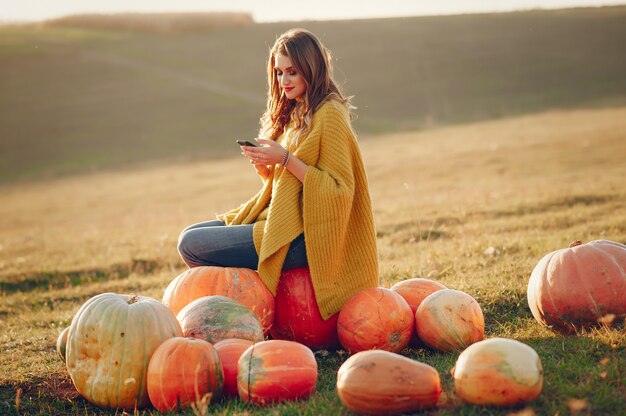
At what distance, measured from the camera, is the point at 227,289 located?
16.0ft

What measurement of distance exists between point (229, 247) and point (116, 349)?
1.28m

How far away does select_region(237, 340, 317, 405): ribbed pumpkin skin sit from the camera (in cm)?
379

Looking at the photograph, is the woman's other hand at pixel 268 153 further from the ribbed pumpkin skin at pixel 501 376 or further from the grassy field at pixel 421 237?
the ribbed pumpkin skin at pixel 501 376

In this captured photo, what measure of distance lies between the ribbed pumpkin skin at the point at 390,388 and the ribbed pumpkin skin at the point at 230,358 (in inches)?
34.3

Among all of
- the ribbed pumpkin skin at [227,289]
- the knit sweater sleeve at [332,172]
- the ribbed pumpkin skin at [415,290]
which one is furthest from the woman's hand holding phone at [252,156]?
the ribbed pumpkin skin at [415,290]

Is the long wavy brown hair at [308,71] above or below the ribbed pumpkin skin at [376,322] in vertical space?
above

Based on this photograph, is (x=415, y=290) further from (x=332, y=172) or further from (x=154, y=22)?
(x=154, y=22)

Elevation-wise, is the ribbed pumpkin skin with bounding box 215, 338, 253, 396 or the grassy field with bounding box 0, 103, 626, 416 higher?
the ribbed pumpkin skin with bounding box 215, 338, 253, 396

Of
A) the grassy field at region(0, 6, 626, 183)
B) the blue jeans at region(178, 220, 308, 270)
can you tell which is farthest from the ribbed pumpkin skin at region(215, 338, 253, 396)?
the grassy field at region(0, 6, 626, 183)

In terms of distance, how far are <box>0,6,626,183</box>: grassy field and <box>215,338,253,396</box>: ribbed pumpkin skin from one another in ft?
94.4

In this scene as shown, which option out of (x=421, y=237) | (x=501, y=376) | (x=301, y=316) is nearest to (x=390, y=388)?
(x=501, y=376)

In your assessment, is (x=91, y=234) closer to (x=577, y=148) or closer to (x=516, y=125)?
(x=577, y=148)

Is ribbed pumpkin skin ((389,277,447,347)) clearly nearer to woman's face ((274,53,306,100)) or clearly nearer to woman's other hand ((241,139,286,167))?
woman's other hand ((241,139,286,167))

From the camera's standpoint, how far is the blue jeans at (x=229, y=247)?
5059 millimetres
